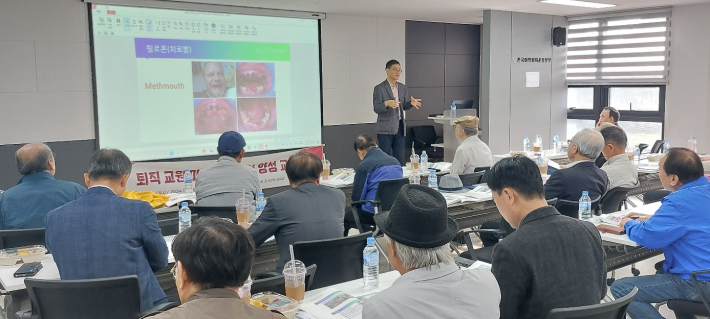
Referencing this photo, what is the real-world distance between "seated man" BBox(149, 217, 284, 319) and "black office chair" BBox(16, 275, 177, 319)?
89 centimetres

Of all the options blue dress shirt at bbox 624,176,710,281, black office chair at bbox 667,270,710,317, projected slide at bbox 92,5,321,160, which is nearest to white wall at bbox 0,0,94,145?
projected slide at bbox 92,5,321,160

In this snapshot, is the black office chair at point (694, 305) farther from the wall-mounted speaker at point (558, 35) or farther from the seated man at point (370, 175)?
the wall-mounted speaker at point (558, 35)

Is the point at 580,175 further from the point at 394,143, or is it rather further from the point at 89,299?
the point at 394,143

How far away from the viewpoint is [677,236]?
3.14 meters

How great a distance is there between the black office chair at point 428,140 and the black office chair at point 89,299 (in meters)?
8.15

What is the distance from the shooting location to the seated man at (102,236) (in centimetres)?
268

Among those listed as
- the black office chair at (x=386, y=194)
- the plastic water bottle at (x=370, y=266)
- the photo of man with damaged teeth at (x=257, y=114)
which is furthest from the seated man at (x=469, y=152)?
the photo of man with damaged teeth at (x=257, y=114)

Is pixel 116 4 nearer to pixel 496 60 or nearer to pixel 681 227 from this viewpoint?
pixel 496 60

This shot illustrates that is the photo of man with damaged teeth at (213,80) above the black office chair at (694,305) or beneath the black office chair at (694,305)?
above

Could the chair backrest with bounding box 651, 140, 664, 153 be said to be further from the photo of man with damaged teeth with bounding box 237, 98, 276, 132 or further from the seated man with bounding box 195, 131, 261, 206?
the seated man with bounding box 195, 131, 261, 206

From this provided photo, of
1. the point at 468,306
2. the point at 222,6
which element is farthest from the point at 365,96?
the point at 468,306

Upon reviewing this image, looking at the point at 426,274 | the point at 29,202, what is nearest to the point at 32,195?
the point at 29,202

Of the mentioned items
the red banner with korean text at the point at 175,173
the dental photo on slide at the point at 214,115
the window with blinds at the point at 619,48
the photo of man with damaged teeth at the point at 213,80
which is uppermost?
the window with blinds at the point at 619,48

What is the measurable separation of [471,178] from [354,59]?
449 cm
